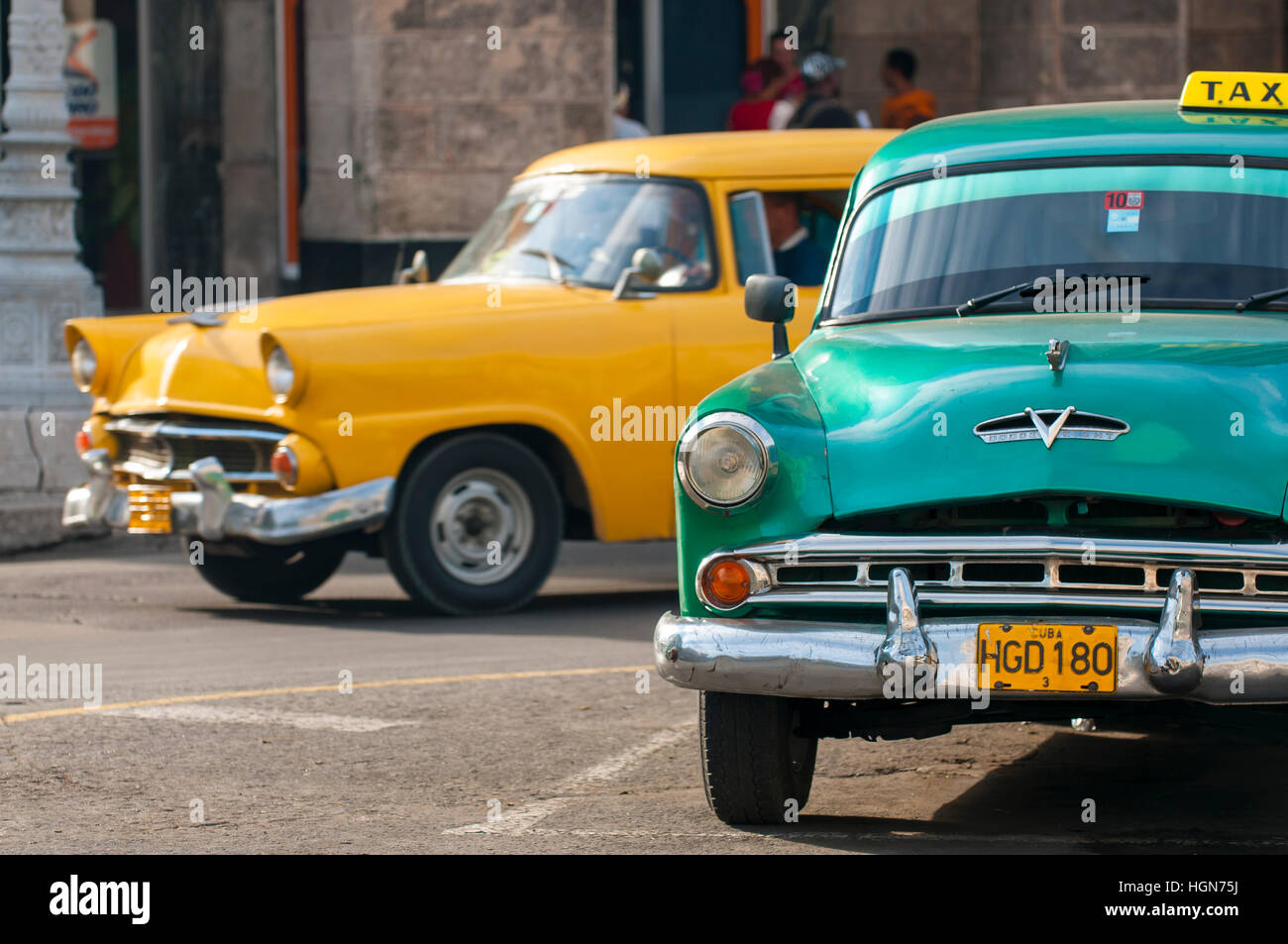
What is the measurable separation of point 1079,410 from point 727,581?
0.89 metres

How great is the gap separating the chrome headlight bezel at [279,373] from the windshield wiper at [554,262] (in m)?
1.31

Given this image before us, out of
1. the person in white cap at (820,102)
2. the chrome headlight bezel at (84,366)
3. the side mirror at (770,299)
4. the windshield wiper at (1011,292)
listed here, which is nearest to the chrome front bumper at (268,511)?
the chrome headlight bezel at (84,366)

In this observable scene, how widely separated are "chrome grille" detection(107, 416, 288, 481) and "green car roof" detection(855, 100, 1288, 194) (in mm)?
3392

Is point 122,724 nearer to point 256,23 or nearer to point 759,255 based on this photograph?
point 759,255

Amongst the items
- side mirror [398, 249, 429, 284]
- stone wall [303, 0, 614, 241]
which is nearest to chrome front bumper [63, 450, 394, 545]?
side mirror [398, 249, 429, 284]

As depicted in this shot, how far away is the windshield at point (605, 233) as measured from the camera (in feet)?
31.9

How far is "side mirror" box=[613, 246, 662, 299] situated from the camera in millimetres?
9484

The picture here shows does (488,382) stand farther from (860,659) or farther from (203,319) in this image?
(860,659)

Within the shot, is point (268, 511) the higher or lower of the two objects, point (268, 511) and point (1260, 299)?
the lower

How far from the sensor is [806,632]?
5129mm

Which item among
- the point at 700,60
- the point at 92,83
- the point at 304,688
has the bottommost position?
the point at 304,688

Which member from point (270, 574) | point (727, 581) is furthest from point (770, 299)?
point (270, 574)

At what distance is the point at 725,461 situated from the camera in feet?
17.5

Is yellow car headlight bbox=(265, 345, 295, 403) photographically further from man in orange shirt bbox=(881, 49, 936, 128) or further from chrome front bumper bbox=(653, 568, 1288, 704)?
man in orange shirt bbox=(881, 49, 936, 128)
